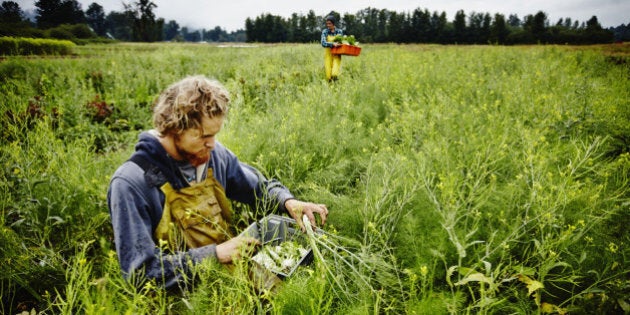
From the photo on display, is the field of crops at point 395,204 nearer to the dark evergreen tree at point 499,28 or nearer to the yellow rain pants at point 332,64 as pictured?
the yellow rain pants at point 332,64

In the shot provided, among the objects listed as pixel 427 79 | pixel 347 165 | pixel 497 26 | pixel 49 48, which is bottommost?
pixel 347 165

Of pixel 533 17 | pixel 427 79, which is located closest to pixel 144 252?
pixel 427 79

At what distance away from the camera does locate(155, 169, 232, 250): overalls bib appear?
6.09ft

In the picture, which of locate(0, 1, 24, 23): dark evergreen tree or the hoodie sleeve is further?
locate(0, 1, 24, 23): dark evergreen tree

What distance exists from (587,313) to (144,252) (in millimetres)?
2439

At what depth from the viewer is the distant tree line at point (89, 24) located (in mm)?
8188

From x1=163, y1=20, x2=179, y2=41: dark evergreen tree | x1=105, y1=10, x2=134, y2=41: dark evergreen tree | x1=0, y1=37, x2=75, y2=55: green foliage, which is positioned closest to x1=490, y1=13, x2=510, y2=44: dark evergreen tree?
x1=0, y1=37, x2=75, y2=55: green foliage

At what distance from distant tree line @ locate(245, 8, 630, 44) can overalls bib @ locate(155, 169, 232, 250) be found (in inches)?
1755

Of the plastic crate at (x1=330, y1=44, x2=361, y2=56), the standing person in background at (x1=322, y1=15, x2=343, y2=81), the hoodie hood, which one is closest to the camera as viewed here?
the hoodie hood

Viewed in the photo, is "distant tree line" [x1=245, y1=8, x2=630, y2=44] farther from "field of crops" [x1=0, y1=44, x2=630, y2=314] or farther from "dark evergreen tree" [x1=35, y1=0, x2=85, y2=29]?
"field of crops" [x1=0, y1=44, x2=630, y2=314]

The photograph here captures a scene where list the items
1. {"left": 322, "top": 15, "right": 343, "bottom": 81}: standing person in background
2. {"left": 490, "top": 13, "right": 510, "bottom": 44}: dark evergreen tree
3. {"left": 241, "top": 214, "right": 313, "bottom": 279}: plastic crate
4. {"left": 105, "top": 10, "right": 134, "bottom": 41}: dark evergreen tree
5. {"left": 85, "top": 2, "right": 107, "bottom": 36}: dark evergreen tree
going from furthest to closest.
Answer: {"left": 105, "top": 10, "right": 134, "bottom": 41}: dark evergreen tree
{"left": 85, "top": 2, "right": 107, "bottom": 36}: dark evergreen tree
{"left": 490, "top": 13, "right": 510, "bottom": 44}: dark evergreen tree
{"left": 322, "top": 15, "right": 343, "bottom": 81}: standing person in background
{"left": 241, "top": 214, "right": 313, "bottom": 279}: plastic crate

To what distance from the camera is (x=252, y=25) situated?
201ft

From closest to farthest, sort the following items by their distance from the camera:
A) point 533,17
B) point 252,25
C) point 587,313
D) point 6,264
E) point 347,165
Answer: point 587,313 < point 6,264 < point 347,165 < point 533,17 < point 252,25

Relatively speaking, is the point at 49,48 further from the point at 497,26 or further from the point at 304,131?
the point at 497,26
